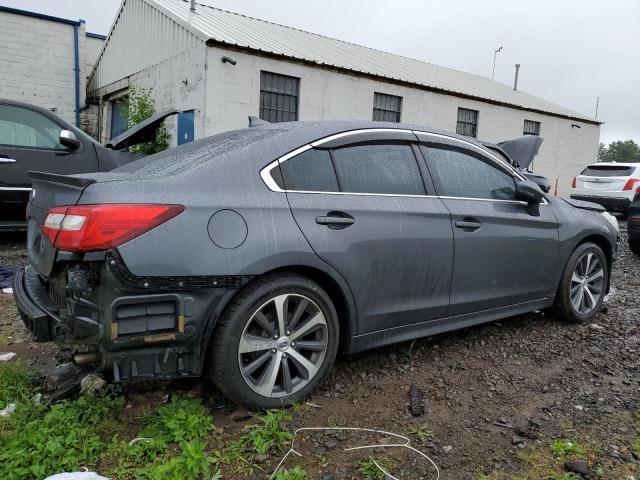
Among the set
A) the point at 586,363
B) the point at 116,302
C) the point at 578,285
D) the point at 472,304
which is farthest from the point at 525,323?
the point at 116,302

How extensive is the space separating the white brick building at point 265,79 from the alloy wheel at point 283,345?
9965 millimetres

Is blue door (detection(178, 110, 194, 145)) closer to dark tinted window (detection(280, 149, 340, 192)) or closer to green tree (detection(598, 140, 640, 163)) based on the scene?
dark tinted window (detection(280, 149, 340, 192))

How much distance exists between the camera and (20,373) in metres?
2.87

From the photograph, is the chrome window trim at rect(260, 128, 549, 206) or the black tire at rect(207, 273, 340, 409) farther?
the chrome window trim at rect(260, 128, 549, 206)

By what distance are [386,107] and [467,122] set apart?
4.12m

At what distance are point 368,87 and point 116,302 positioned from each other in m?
13.9

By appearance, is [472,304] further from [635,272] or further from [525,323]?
[635,272]

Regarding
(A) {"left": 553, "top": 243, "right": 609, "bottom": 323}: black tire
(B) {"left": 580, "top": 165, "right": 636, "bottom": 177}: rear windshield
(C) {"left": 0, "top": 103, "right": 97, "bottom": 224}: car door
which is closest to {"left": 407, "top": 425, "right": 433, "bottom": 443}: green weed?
(A) {"left": 553, "top": 243, "right": 609, "bottom": 323}: black tire

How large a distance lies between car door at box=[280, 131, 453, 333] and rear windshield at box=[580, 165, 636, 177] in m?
12.7

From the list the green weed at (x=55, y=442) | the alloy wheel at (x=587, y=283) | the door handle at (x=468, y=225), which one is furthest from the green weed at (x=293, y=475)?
the alloy wheel at (x=587, y=283)

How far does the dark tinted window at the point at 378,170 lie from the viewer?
293 cm

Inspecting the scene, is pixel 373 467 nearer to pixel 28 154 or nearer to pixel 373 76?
pixel 28 154

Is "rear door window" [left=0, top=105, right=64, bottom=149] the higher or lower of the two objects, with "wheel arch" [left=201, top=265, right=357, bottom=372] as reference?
higher

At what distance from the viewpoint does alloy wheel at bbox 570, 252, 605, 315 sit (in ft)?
13.8
